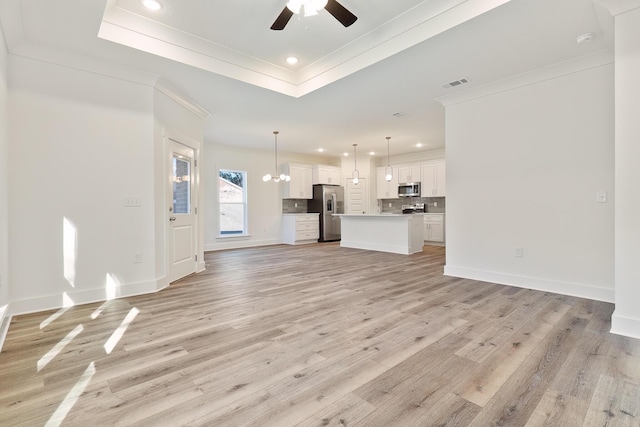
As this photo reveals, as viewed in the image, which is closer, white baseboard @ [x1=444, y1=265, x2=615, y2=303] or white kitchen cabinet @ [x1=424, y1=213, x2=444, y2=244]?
white baseboard @ [x1=444, y1=265, x2=615, y2=303]

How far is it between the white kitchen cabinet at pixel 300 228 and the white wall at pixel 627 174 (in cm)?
705

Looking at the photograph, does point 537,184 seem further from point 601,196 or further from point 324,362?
point 324,362

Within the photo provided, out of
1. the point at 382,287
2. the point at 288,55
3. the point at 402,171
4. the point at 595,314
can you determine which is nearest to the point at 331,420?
the point at 382,287

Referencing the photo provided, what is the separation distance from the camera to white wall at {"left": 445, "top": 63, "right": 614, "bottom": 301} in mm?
3371

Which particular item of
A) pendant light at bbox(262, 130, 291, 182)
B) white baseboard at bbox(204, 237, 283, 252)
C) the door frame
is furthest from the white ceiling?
white baseboard at bbox(204, 237, 283, 252)

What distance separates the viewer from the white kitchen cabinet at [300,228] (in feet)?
29.0

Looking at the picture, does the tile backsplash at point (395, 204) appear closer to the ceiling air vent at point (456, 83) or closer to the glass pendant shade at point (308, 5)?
the ceiling air vent at point (456, 83)

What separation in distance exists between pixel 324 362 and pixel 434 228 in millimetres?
7289

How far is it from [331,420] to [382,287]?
8.40 feet

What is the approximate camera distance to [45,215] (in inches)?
125

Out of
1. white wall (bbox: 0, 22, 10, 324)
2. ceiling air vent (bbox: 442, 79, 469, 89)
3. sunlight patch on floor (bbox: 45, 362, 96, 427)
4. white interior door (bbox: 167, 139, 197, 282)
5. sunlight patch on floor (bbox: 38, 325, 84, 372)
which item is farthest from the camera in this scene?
white interior door (bbox: 167, 139, 197, 282)

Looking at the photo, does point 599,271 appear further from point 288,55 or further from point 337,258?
point 288,55

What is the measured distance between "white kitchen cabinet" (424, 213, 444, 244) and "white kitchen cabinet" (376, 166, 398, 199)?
54.6 inches

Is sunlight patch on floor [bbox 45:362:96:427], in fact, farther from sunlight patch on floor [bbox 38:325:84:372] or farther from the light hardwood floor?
sunlight patch on floor [bbox 38:325:84:372]
